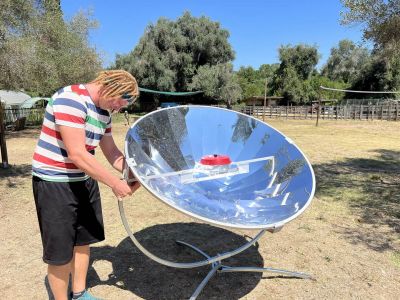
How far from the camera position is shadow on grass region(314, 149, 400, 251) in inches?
223

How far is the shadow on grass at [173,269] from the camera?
4035 mm

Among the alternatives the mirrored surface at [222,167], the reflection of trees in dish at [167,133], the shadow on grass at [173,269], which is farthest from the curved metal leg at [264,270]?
the reflection of trees in dish at [167,133]

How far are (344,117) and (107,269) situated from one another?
127ft

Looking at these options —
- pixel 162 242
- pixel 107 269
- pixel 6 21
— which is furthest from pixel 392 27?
pixel 6 21

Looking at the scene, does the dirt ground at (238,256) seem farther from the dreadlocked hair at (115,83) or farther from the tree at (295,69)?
the tree at (295,69)

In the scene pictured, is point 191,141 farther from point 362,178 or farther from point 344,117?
point 344,117

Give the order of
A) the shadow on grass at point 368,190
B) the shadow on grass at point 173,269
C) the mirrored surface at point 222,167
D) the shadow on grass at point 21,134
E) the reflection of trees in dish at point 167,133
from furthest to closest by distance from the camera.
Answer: the shadow on grass at point 21,134 → the shadow on grass at point 368,190 → the reflection of trees in dish at point 167,133 → the shadow on grass at point 173,269 → the mirrored surface at point 222,167

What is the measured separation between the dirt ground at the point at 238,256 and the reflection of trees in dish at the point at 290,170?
1.09 metres

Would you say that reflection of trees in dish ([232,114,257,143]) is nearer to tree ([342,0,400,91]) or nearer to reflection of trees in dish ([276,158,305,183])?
reflection of trees in dish ([276,158,305,183])

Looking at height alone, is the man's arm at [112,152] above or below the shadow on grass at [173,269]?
above

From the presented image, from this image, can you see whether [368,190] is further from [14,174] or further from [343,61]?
[343,61]

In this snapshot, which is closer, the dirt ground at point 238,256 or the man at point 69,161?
the man at point 69,161

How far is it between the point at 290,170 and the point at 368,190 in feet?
15.2

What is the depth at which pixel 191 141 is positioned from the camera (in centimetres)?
470
